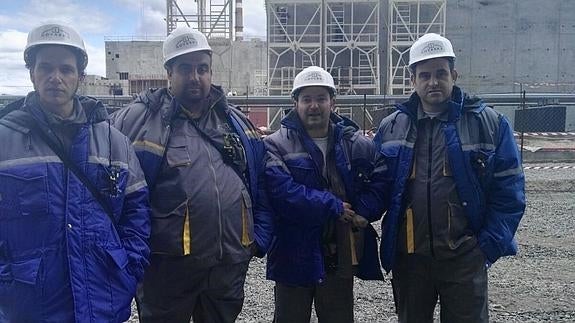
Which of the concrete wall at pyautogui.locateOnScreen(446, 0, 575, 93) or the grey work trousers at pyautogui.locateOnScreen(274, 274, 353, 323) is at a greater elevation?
the concrete wall at pyautogui.locateOnScreen(446, 0, 575, 93)

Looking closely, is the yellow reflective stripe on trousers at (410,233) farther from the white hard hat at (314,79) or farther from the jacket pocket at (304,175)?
the white hard hat at (314,79)

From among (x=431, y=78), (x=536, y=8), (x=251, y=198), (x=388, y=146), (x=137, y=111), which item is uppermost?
(x=536, y=8)

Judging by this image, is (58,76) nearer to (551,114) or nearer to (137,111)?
(137,111)

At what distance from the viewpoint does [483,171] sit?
3281 mm

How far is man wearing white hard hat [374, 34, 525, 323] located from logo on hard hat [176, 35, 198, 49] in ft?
5.03

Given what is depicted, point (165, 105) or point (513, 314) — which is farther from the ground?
point (165, 105)

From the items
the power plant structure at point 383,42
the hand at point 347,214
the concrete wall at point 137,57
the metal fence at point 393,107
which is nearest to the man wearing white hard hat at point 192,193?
the hand at point 347,214

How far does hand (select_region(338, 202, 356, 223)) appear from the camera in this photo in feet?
11.4

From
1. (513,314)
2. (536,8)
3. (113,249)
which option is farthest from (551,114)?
(113,249)

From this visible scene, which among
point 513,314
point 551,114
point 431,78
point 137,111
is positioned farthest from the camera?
point 551,114

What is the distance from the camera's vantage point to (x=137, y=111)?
3.26m

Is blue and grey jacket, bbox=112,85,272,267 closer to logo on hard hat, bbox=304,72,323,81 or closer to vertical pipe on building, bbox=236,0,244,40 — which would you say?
logo on hard hat, bbox=304,72,323,81

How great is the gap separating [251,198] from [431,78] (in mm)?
1525

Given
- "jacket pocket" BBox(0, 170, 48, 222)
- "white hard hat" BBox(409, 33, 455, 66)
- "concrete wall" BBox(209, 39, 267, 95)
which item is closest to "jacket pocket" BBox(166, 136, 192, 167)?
"jacket pocket" BBox(0, 170, 48, 222)
